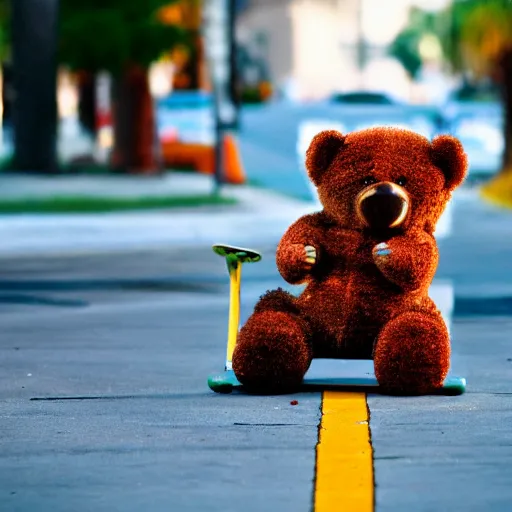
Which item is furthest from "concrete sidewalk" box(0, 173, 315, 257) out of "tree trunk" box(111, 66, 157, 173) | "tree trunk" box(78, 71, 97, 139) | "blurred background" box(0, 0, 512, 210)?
"tree trunk" box(78, 71, 97, 139)

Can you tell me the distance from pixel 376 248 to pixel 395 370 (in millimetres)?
544

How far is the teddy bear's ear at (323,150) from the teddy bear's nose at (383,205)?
338mm

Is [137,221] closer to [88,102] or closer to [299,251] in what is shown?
[299,251]

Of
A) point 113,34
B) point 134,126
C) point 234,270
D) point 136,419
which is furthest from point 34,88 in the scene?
point 136,419

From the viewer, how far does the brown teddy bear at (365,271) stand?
23.6 ft

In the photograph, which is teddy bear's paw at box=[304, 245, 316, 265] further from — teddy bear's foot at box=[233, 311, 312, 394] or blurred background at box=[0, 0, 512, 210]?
blurred background at box=[0, 0, 512, 210]

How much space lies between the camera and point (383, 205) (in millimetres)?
7289

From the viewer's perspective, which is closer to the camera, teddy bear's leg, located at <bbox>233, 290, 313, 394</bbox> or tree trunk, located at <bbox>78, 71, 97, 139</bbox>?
teddy bear's leg, located at <bbox>233, 290, 313, 394</bbox>

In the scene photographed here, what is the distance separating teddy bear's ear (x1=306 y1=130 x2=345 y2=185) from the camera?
25.0 feet

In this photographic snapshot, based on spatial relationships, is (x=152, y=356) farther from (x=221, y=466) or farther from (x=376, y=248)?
(x=221, y=466)

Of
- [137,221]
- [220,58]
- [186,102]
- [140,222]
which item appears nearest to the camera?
[140,222]

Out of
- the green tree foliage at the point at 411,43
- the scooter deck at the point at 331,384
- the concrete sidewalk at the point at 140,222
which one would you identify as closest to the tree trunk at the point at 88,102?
the concrete sidewalk at the point at 140,222

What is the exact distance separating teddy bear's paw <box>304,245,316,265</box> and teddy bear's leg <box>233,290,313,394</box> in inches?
10.0

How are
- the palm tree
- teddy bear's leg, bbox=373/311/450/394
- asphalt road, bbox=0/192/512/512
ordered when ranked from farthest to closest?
1. the palm tree
2. teddy bear's leg, bbox=373/311/450/394
3. asphalt road, bbox=0/192/512/512
